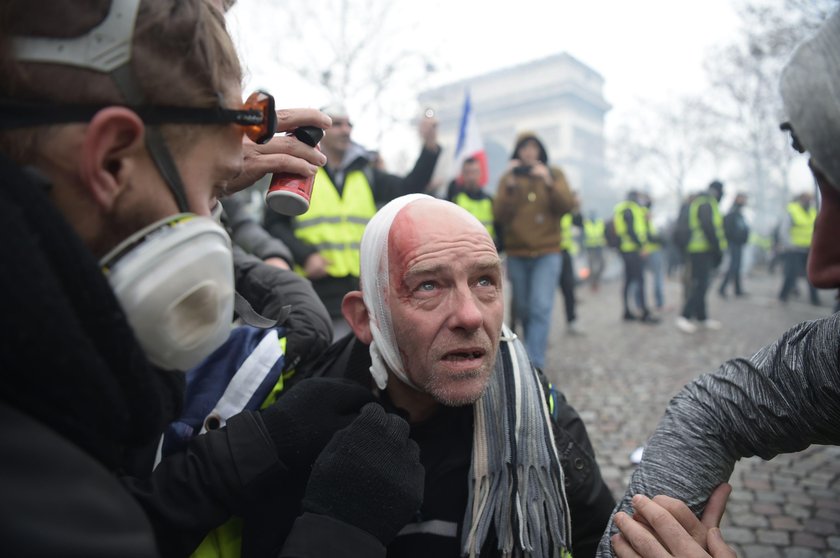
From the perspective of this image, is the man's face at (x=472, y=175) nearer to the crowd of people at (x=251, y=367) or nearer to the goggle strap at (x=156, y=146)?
the crowd of people at (x=251, y=367)

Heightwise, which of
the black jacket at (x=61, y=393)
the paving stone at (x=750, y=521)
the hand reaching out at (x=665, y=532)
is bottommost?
the paving stone at (x=750, y=521)

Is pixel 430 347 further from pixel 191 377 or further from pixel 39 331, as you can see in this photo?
pixel 39 331

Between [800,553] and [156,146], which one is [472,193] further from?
[156,146]

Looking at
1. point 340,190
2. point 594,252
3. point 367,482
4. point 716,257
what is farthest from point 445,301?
point 594,252

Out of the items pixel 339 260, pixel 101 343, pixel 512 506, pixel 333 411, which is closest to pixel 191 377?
pixel 333 411

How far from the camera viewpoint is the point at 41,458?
0.68 metres

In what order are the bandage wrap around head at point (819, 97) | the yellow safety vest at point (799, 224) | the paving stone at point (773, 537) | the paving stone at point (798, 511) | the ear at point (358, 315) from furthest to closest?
the yellow safety vest at point (799, 224)
the paving stone at point (798, 511)
the paving stone at point (773, 537)
the ear at point (358, 315)
the bandage wrap around head at point (819, 97)

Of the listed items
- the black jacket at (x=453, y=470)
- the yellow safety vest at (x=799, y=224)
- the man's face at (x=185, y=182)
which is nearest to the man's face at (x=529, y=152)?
the black jacket at (x=453, y=470)

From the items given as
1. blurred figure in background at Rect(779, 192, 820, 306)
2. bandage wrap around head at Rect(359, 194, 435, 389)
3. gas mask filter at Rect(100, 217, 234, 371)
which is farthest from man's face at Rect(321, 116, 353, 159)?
blurred figure in background at Rect(779, 192, 820, 306)

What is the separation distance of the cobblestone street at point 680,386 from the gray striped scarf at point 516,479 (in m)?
1.91

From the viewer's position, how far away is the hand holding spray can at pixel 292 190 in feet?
4.24

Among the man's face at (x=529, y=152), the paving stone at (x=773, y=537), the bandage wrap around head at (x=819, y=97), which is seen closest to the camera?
the bandage wrap around head at (x=819, y=97)

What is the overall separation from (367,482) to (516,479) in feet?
1.68

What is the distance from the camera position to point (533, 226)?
5512mm
